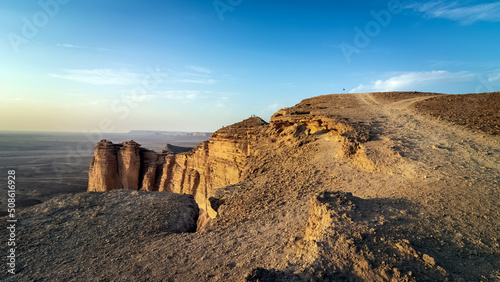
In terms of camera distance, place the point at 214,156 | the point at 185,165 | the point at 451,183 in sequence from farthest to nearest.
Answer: the point at 185,165, the point at 214,156, the point at 451,183

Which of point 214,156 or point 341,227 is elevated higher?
point 214,156

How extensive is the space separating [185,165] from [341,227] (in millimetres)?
19920

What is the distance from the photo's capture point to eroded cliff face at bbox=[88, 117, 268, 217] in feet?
51.8

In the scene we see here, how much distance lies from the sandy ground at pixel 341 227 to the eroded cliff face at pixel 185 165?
579 cm

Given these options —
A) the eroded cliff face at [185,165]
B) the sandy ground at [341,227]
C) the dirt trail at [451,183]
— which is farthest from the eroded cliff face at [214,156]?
the dirt trail at [451,183]

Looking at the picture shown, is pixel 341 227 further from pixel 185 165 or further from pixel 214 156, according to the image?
pixel 185 165

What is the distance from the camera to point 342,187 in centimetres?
731

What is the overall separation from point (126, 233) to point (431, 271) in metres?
8.14

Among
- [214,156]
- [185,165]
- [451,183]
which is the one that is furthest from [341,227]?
[185,165]

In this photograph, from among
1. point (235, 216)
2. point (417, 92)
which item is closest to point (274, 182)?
point (235, 216)

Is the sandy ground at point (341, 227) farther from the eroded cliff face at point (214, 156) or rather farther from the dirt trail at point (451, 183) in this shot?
the eroded cliff face at point (214, 156)

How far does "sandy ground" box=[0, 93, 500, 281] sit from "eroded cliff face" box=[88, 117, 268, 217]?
5.79m

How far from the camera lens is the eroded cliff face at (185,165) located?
51.8ft

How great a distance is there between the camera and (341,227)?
475cm
